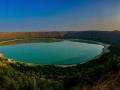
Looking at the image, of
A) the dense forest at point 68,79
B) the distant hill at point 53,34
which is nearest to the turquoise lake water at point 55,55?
the dense forest at point 68,79

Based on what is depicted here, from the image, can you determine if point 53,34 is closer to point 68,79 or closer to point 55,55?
point 55,55

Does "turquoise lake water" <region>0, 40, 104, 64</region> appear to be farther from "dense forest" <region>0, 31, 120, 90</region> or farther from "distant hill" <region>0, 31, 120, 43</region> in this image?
"distant hill" <region>0, 31, 120, 43</region>

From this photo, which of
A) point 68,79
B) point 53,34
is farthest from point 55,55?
point 53,34

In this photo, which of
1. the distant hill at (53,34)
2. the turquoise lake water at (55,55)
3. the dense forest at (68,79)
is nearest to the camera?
the dense forest at (68,79)

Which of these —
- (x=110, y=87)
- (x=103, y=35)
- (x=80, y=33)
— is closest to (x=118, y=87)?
(x=110, y=87)

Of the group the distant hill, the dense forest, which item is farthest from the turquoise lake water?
the distant hill

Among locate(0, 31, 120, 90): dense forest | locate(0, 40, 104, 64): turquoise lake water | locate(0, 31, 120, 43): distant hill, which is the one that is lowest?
locate(0, 40, 104, 64): turquoise lake water

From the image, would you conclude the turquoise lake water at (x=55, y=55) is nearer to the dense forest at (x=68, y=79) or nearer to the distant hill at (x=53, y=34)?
the dense forest at (x=68, y=79)

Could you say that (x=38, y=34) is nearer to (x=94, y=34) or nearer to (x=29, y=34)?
(x=29, y=34)

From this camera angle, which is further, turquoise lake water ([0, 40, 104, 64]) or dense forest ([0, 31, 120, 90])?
turquoise lake water ([0, 40, 104, 64])

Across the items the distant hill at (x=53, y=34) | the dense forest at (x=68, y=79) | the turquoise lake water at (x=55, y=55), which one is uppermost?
the dense forest at (x=68, y=79)

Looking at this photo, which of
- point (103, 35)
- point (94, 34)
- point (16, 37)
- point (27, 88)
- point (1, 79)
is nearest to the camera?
point (27, 88)
